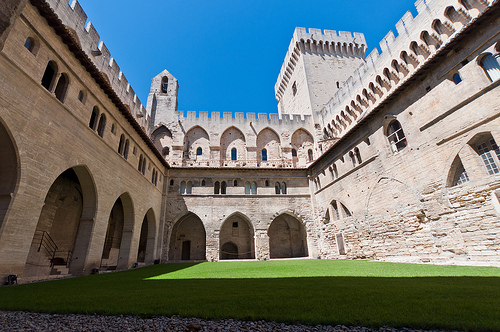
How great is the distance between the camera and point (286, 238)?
24375mm

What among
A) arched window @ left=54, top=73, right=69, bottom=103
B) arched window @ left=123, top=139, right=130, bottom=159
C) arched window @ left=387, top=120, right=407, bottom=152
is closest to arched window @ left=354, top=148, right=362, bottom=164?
arched window @ left=387, top=120, right=407, bottom=152

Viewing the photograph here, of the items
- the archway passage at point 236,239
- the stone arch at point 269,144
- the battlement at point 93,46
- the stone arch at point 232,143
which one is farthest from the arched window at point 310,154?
the battlement at point 93,46

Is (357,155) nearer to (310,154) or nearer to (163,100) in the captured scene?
(310,154)

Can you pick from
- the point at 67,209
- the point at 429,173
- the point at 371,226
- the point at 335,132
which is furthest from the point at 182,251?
the point at 429,173

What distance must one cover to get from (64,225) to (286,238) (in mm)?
18525

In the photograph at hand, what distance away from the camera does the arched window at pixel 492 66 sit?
29.4 feet

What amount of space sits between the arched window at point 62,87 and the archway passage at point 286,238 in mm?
20028

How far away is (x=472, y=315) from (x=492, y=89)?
9.99 metres

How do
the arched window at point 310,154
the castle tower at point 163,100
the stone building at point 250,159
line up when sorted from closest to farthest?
the stone building at point 250,159, the castle tower at point 163,100, the arched window at point 310,154

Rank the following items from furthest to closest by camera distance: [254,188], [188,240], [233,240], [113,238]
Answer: [233,240]
[188,240]
[254,188]
[113,238]

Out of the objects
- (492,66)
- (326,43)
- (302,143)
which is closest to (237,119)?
(302,143)

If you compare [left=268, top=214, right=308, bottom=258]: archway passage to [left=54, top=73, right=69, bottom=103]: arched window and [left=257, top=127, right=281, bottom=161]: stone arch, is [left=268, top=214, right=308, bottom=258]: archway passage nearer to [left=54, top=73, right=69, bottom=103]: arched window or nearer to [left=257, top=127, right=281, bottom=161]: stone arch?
[left=257, top=127, right=281, bottom=161]: stone arch

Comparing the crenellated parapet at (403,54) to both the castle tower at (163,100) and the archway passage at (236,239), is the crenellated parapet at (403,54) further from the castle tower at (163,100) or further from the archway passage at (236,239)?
the castle tower at (163,100)

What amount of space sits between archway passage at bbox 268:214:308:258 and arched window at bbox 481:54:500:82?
17.7m
